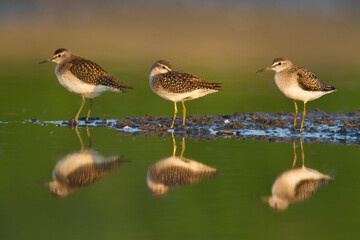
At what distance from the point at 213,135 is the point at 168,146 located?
1.61 metres

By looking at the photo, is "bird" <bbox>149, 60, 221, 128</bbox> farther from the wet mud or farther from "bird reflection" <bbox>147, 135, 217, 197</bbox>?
"bird reflection" <bbox>147, 135, 217, 197</bbox>

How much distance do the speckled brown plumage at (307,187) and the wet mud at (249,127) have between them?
3.32 meters

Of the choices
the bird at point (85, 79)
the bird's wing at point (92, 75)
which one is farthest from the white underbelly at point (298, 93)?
the bird's wing at point (92, 75)

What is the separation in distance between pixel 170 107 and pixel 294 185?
9.69 m

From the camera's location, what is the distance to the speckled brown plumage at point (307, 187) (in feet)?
36.6

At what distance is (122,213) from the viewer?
32.4ft

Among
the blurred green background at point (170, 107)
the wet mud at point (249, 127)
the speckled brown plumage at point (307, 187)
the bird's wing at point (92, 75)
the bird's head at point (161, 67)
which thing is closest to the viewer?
the blurred green background at point (170, 107)

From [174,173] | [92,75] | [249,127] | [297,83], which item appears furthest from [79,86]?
[174,173]

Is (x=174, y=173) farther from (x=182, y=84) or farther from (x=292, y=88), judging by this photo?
(x=292, y=88)

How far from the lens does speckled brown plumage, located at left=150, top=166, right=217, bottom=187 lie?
11688 mm

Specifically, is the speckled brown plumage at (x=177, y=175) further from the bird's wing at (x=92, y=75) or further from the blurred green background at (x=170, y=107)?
the bird's wing at (x=92, y=75)

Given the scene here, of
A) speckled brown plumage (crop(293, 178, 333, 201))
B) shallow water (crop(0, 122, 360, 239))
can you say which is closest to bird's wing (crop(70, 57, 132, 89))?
shallow water (crop(0, 122, 360, 239))

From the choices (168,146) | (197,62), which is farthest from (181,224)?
(197,62)

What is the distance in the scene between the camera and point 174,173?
40.2 feet
